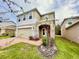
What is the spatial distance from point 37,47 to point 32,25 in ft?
9.60

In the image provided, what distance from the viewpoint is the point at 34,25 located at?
28.6 feet

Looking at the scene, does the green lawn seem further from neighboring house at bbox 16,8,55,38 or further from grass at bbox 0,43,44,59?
neighboring house at bbox 16,8,55,38

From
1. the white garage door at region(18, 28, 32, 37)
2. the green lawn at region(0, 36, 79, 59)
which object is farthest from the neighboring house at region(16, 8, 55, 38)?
the green lawn at region(0, 36, 79, 59)

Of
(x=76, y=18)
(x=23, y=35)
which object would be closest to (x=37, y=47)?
(x=23, y=35)

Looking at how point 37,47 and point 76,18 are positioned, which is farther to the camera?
point 76,18

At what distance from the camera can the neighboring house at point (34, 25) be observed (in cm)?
834

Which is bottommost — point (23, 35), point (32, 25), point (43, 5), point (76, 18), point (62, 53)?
point (62, 53)

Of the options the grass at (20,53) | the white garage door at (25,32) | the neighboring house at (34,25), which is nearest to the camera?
the grass at (20,53)

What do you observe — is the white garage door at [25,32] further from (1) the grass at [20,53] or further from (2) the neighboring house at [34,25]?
(1) the grass at [20,53]

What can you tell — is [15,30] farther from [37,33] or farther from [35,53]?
[35,53]

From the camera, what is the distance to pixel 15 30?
923 cm

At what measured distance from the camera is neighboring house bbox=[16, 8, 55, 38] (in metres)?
8.34

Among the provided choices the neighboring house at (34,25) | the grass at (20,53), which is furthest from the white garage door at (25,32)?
the grass at (20,53)

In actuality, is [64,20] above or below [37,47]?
above
